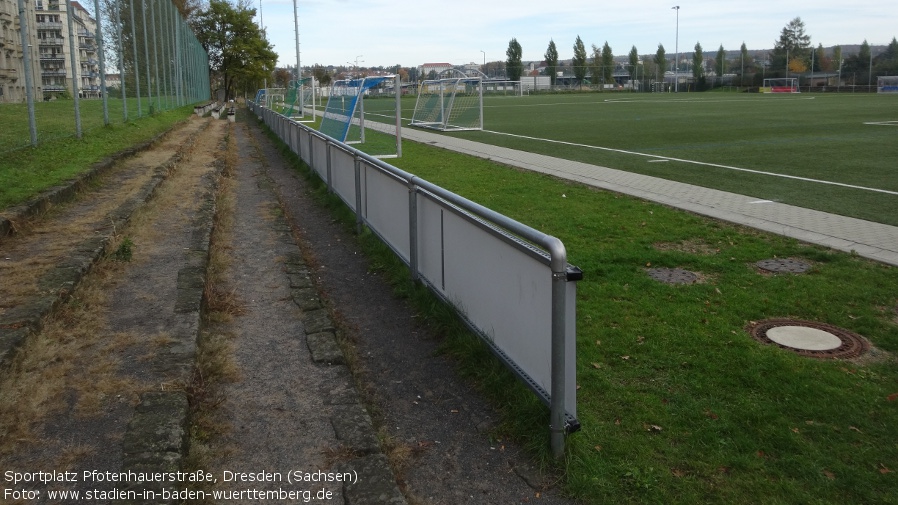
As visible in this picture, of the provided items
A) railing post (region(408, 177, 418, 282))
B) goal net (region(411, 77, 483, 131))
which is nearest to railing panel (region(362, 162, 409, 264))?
railing post (region(408, 177, 418, 282))

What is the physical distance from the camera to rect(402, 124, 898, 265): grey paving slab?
752 centimetres

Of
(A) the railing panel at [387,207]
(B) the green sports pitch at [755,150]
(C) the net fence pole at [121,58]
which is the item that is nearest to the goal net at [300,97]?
(B) the green sports pitch at [755,150]

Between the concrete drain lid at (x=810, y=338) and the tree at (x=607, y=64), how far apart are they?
9907 centimetres

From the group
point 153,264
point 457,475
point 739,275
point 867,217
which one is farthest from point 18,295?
point 867,217

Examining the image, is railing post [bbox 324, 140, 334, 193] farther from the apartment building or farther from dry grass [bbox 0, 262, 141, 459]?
dry grass [bbox 0, 262, 141, 459]

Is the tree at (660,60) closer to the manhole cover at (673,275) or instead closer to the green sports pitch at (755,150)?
the green sports pitch at (755,150)

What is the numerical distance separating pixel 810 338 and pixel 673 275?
163 centimetres

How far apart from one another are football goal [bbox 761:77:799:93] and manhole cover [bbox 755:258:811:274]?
7428cm

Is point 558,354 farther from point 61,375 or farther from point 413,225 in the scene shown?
point 413,225

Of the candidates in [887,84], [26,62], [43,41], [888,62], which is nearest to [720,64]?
[888,62]

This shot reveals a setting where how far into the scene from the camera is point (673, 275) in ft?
21.2

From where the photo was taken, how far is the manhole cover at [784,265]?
656cm

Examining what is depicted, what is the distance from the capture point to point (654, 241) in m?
7.75

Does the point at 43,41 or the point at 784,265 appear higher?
the point at 43,41
